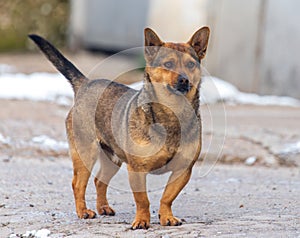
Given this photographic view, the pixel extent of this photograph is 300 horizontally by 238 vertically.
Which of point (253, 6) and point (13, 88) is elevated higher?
point (253, 6)

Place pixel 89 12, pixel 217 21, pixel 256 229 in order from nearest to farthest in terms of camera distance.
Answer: pixel 256 229 < pixel 217 21 < pixel 89 12

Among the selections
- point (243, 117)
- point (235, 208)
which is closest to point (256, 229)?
point (235, 208)

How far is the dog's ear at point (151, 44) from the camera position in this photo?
531 cm

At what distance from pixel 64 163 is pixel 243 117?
3161 mm

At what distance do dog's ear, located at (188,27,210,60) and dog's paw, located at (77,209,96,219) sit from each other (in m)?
1.29

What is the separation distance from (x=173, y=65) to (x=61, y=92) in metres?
7.28

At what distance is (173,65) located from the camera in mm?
5152

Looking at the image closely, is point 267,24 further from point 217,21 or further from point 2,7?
point 2,7

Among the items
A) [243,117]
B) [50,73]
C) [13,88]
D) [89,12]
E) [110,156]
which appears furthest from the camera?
[89,12]

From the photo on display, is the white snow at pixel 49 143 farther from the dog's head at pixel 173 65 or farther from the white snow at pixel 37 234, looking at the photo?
the white snow at pixel 37 234

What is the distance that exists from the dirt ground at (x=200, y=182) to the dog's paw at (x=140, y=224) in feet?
0.24

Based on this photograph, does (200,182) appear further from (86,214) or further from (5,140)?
(5,140)

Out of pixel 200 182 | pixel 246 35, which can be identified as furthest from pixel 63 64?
pixel 246 35

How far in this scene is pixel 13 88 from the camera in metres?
12.1
